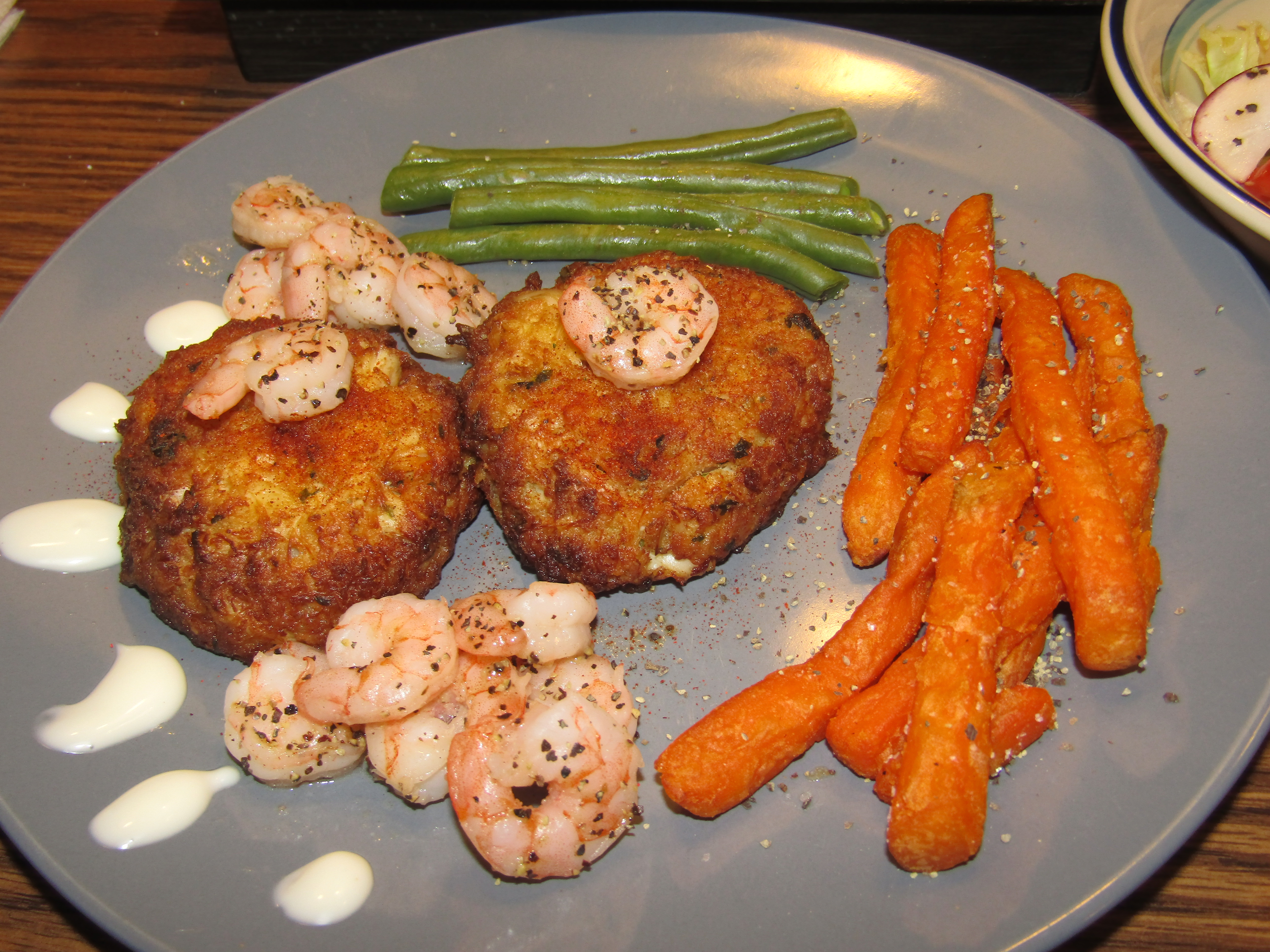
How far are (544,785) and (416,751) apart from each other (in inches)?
16.5

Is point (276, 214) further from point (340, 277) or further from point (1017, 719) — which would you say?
point (1017, 719)

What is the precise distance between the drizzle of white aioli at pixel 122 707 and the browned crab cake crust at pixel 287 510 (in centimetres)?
17

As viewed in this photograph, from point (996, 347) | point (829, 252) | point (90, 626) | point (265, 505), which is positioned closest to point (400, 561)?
point (265, 505)

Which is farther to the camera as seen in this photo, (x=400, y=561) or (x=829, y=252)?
(x=829, y=252)

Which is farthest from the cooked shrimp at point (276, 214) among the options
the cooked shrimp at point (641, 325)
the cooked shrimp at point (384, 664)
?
the cooked shrimp at point (384, 664)

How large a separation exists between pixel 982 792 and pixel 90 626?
10.1ft

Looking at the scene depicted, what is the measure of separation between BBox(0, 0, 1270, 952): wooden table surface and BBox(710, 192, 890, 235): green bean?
130 cm

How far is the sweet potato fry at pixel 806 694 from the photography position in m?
2.79

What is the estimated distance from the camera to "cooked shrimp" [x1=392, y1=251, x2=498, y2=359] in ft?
12.1

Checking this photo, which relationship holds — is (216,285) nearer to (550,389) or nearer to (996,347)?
(550,389)

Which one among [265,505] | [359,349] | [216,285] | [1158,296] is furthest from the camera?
[216,285]

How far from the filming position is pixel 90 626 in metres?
3.34

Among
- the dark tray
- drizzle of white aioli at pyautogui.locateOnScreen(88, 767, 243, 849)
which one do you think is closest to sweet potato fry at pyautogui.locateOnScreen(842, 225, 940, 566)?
the dark tray

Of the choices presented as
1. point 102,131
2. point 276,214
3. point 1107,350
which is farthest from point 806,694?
point 102,131
